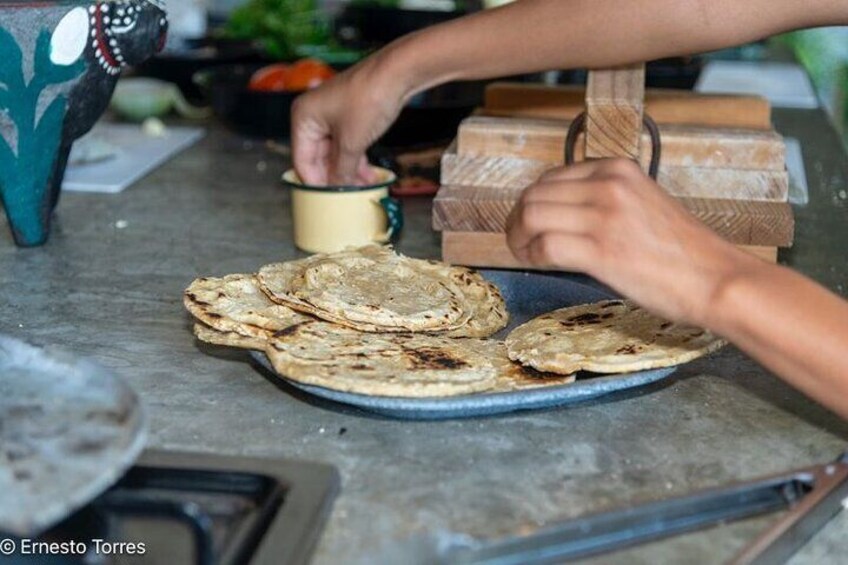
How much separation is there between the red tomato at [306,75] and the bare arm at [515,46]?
0.75 metres

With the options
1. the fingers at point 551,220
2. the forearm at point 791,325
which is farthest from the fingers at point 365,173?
the forearm at point 791,325

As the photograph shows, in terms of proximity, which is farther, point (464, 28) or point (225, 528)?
point (464, 28)

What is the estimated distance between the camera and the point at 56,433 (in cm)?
95

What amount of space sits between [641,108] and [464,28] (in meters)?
0.30

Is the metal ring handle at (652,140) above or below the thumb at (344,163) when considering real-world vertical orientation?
above

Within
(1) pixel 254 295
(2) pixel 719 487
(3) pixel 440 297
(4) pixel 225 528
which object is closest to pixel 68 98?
(1) pixel 254 295

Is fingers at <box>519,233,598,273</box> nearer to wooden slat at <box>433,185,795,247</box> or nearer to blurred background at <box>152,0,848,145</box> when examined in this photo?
wooden slat at <box>433,185,795,247</box>

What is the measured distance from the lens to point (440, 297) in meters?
1.44

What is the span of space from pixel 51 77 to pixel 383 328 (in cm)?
72

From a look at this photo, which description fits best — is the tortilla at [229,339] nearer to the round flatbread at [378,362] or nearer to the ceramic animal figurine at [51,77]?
the round flatbread at [378,362]

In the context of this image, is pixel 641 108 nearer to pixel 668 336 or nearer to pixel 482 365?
pixel 668 336

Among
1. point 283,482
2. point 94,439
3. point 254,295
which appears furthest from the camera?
point 254,295

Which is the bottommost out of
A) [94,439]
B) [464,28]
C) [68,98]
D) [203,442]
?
[203,442]

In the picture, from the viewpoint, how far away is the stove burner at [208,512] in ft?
3.12
